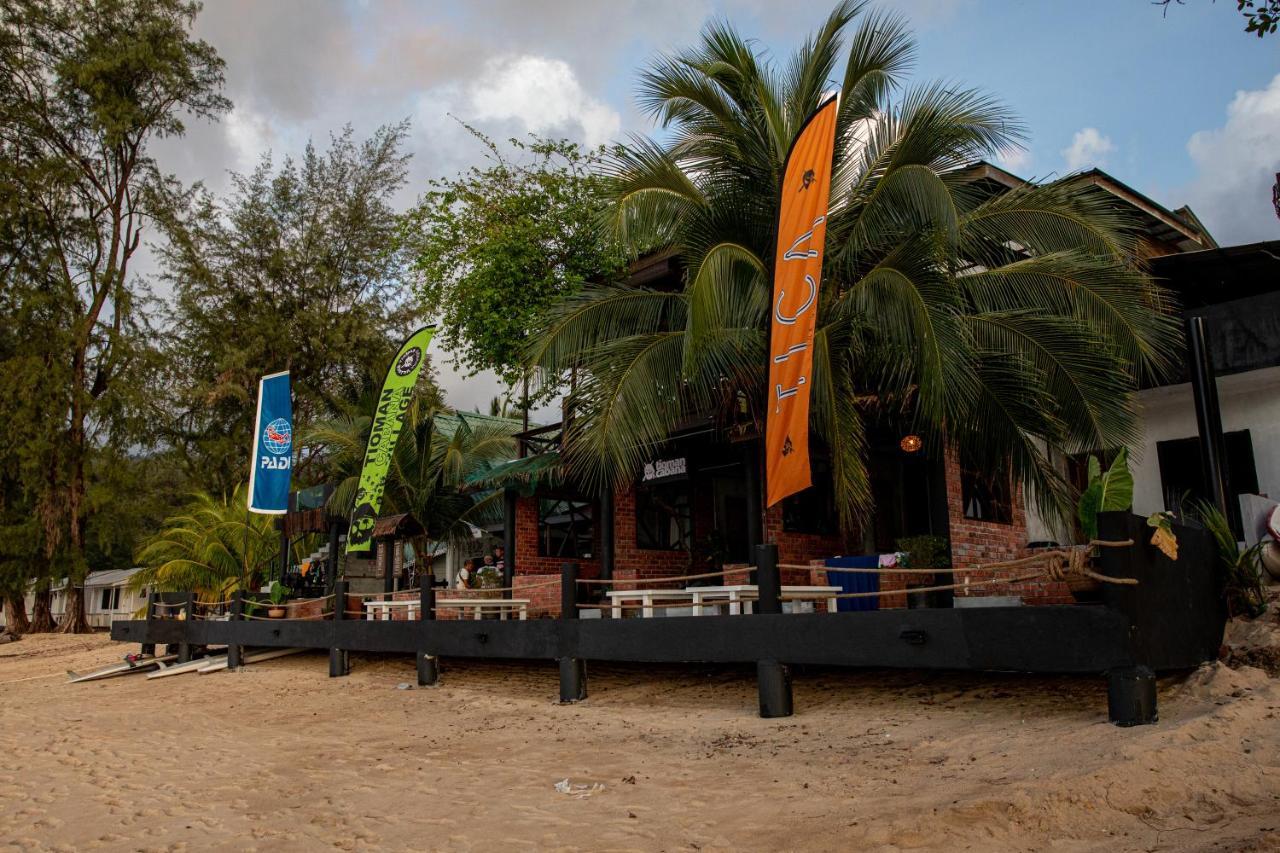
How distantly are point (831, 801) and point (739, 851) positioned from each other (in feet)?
2.86

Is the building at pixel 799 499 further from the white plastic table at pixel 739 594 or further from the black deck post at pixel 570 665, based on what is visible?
the black deck post at pixel 570 665

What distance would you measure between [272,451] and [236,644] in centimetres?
324

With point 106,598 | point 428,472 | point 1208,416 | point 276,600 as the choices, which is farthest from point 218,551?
point 106,598

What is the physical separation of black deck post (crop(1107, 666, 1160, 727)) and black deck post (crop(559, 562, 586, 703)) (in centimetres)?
Result: 521

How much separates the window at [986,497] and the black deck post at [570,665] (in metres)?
4.50

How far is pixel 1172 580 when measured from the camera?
6.65 meters

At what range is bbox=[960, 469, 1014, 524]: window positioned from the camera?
11.1 metres

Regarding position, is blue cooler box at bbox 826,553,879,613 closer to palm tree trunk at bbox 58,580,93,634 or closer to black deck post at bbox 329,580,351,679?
black deck post at bbox 329,580,351,679

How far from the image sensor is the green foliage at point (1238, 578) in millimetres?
7297

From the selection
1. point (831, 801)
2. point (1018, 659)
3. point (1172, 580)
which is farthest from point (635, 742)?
point (1172, 580)

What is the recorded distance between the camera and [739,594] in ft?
29.6

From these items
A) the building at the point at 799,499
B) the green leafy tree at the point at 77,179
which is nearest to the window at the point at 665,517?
the building at the point at 799,499

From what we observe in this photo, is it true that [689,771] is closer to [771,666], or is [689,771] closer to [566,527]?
[771,666]

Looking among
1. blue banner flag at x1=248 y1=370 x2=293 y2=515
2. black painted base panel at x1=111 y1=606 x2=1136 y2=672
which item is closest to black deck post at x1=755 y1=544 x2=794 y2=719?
black painted base panel at x1=111 y1=606 x2=1136 y2=672
